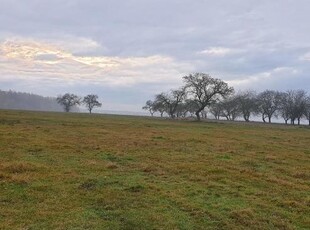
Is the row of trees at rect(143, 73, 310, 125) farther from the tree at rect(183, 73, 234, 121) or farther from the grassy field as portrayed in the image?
the grassy field

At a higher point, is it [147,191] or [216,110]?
[216,110]

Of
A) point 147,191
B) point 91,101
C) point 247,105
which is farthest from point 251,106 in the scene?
point 147,191

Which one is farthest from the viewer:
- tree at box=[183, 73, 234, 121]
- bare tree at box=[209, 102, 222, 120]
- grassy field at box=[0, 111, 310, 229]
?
bare tree at box=[209, 102, 222, 120]

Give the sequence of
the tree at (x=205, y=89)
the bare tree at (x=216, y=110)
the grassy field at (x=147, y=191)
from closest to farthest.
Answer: the grassy field at (x=147, y=191) < the tree at (x=205, y=89) < the bare tree at (x=216, y=110)

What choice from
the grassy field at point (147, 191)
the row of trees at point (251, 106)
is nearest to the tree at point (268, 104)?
the row of trees at point (251, 106)

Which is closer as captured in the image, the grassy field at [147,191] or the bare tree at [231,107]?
the grassy field at [147,191]

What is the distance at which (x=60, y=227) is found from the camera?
31.9 feet

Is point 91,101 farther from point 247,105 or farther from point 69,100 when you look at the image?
point 247,105

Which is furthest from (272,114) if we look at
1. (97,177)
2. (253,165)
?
(97,177)

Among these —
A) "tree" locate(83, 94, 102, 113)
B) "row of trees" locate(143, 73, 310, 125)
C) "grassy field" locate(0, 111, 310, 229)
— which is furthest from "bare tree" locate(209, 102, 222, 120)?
"grassy field" locate(0, 111, 310, 229)

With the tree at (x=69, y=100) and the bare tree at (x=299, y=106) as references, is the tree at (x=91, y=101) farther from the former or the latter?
the bare tree at (x=299, y=106)

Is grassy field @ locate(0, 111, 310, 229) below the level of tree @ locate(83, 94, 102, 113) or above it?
below

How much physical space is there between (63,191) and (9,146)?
12680 mm

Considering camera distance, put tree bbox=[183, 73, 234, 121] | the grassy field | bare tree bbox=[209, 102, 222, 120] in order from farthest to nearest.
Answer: bare tree bbox=[209, 102, 222, 120] → tree bbox=[183, 73, 234, 121] → the grassy field
